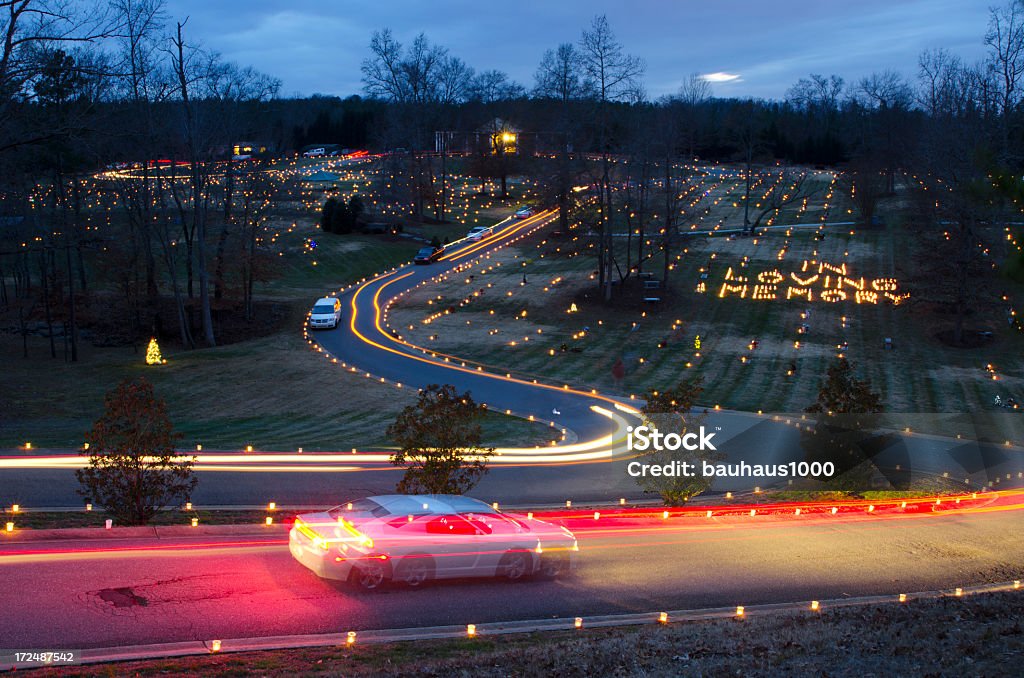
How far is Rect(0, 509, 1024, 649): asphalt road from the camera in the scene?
9.04 m

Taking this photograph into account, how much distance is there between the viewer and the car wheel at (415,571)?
10672mm

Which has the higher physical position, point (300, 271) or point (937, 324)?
point (300, 271)

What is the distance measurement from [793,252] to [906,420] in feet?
120

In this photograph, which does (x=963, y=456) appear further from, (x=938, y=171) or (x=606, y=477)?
(x=938, y=171)

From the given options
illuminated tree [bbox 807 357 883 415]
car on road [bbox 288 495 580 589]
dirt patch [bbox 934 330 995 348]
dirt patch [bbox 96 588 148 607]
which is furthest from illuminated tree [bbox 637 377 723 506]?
dirt patch [bbox 934 330 995 348]

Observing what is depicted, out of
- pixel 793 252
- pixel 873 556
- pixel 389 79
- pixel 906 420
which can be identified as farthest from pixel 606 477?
pixel 389 79

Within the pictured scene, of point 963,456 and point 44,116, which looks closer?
point 44,116

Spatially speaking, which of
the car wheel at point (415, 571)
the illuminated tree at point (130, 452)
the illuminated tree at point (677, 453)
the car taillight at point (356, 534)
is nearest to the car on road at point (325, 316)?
the illuminated tree at point (677, 453)

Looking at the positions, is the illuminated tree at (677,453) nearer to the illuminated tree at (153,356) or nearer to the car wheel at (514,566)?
the car wheel at (514,566)

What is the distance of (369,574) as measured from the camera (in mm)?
10523

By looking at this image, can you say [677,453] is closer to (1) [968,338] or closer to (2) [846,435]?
(2) [846,435]

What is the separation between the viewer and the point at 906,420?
2595cm

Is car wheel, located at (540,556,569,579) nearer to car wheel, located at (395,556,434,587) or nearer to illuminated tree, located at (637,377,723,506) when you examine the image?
car wheel, located at (395,556,434,587)

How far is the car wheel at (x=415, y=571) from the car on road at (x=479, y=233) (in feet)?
194
